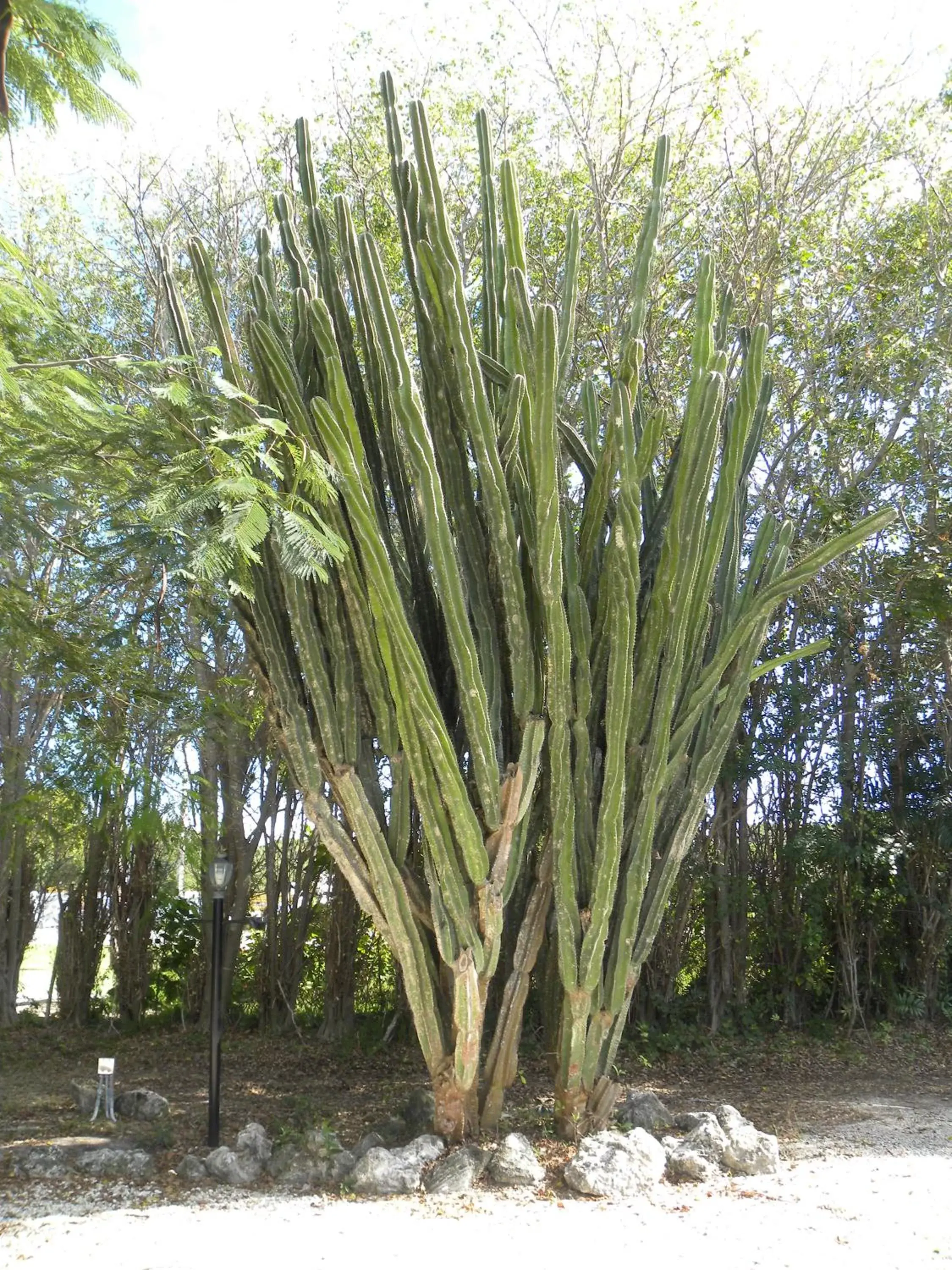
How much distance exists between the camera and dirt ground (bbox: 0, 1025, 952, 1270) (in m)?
3.37

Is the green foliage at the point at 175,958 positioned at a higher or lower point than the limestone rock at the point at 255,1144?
higher

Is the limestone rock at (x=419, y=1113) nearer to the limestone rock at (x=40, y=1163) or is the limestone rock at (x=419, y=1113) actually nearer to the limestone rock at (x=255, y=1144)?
the limestone rock at (x=255, y=1144)

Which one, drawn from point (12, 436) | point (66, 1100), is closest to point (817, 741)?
point (66, 1100)

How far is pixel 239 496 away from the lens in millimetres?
3191

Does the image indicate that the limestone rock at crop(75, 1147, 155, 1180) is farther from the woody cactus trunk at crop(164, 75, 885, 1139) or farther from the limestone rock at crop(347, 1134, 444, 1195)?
the woody cactus trunk at crop(164, 75, 885, 1139)

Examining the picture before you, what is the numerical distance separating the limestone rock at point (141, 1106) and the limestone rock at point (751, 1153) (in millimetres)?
2721

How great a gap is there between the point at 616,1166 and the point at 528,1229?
0.52 m

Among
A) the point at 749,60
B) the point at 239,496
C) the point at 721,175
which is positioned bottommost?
the point at 239,496

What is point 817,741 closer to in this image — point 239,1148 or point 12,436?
point 239,1148

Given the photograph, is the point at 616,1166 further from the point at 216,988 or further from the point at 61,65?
the point at 61,65

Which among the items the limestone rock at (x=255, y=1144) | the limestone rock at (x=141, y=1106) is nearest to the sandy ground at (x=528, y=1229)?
the limestone rock at (x=255, y=1144)

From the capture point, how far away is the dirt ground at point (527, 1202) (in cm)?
337

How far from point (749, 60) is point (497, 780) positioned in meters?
5.51

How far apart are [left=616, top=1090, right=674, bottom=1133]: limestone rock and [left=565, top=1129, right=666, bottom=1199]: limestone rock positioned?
60 centimetres
